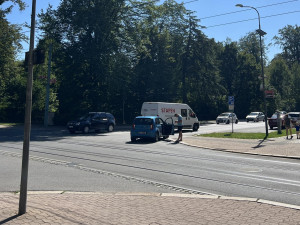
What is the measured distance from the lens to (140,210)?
20.1 ft

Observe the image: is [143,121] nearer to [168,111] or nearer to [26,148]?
[168,111]

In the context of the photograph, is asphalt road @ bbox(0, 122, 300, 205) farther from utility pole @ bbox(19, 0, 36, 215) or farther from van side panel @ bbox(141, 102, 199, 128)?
van side panel @ bbox(141, 102, 199, 128)

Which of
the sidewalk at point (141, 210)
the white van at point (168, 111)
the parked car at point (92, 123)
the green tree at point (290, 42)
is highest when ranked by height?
the green tree at point (290, 42)

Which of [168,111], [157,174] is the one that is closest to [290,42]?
[168,111]

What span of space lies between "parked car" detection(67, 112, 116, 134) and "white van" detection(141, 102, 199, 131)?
3.60 meters

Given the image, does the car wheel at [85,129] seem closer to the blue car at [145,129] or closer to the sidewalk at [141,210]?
the blue car at [145,129]

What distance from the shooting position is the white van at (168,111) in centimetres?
2861

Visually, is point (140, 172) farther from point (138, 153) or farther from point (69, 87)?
point (69, 87)

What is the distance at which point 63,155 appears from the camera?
14227 mm

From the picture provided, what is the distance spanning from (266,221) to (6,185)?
236 inches

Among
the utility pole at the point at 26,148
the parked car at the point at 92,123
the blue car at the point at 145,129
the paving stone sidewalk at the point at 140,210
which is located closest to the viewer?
the paving stone sidewalk at the point at 140,210

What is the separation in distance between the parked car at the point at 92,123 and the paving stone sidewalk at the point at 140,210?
20.8 metres

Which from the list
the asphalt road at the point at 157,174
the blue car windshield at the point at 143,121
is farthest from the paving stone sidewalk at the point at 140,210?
the blue car windshield at the point at 143,121

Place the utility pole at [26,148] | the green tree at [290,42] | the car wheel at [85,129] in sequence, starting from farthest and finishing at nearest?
the green tree at [290,42] < the car wheel at [85,129] < the utility pole at [26,148]
